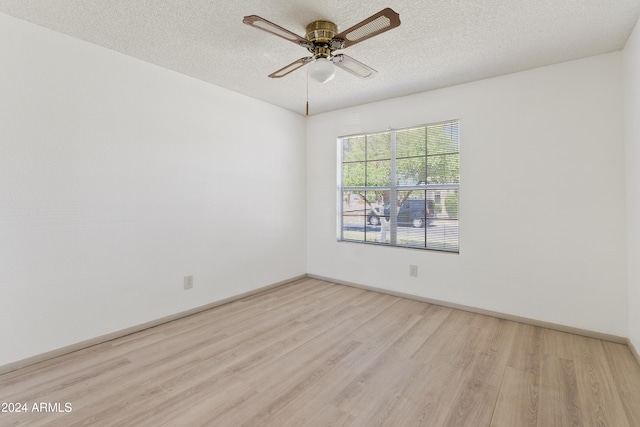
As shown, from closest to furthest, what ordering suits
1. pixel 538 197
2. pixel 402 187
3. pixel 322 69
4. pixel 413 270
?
pixel 322 69
pixel 538 197
pixel 413 270
pixel 402 187

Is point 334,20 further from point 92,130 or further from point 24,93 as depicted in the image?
point 24,93

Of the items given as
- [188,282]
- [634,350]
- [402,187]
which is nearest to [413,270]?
[402,187]

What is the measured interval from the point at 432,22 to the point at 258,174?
8.31ft

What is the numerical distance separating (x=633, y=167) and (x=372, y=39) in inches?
88.1

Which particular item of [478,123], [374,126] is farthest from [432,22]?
[374,126]

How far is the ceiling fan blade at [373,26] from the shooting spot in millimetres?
1556

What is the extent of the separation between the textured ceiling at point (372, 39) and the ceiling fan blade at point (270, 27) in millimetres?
213

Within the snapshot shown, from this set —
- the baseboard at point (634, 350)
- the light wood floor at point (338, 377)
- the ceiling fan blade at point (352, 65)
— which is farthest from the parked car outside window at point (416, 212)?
the baseboard at point (634, 350)

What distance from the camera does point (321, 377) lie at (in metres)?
2.05

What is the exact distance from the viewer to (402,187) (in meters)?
3.79

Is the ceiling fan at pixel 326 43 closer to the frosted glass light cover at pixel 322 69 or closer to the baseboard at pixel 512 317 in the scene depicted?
the frosted glass light cover at pixel 322 69

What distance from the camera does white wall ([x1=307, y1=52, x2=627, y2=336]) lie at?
8.42 ft

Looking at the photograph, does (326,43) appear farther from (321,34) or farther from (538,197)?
(538,197)

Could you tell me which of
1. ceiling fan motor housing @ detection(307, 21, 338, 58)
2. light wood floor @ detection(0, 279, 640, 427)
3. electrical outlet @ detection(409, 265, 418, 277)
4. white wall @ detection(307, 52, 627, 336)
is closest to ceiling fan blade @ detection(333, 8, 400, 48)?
ceiling fan motor housing @ detection(307, 21, 338, 58)
